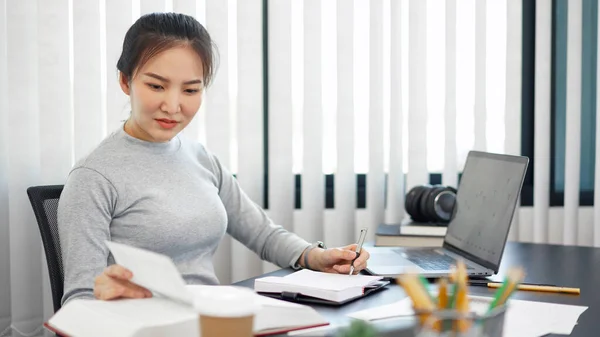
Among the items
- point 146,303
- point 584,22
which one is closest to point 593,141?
point 584,22

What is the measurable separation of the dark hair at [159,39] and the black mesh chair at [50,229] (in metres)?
0.31

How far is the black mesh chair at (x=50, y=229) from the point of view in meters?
1.63

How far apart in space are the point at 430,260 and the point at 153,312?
95 cm

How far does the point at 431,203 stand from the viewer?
2.39 metres

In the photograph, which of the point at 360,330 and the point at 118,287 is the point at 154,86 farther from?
the point at 360,330

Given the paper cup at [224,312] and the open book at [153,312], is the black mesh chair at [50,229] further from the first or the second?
the paper cup at [224,312]

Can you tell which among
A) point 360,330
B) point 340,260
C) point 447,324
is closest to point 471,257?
point 340,260

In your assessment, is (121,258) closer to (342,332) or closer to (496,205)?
(342,332)

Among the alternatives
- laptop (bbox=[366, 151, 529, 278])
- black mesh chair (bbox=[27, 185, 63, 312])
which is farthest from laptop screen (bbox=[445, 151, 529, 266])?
black mesh chair (bbox=[27, 185, 63, 312])

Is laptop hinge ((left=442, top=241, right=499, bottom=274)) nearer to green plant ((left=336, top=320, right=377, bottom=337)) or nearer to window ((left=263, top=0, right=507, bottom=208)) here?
window ((left=263, top=0, right=507, bottom=208))

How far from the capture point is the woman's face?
1.71 metres

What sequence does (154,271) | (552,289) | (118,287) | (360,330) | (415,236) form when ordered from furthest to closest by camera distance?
(415,236) → (552,289) → (118,287) → (154,271) → (360,330)

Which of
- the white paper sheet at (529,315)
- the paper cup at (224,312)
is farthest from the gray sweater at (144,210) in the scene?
the paper cup at (224,312)

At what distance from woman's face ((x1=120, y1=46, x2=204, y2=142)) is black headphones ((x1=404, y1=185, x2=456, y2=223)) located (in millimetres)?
903
